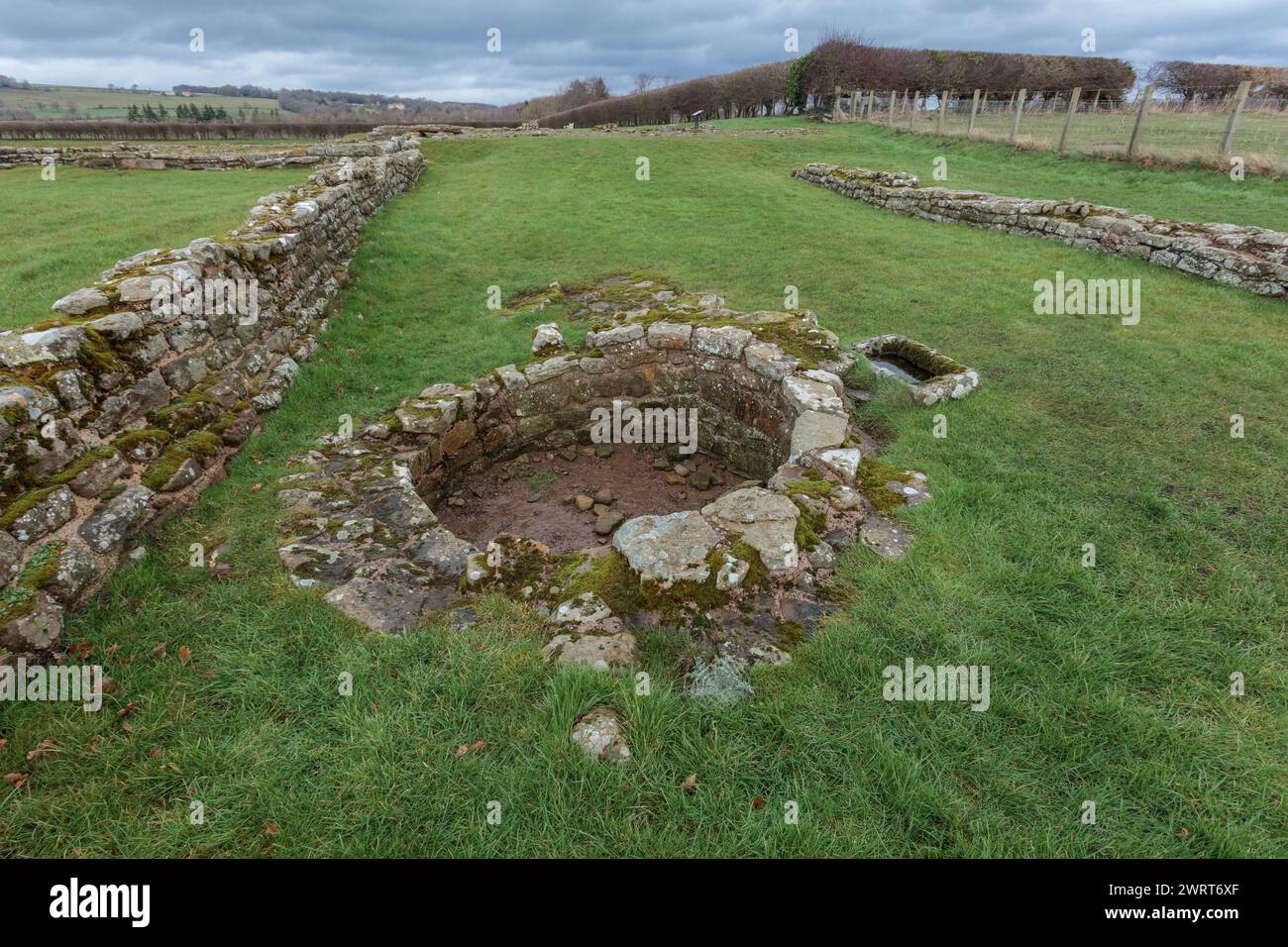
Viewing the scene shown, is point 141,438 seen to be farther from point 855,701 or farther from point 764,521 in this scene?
point 855,701

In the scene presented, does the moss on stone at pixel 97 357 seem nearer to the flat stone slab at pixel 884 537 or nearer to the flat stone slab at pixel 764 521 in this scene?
the flat stone slab at pixel 764 521

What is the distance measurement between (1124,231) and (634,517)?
1169cm

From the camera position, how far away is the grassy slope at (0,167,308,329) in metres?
7.52

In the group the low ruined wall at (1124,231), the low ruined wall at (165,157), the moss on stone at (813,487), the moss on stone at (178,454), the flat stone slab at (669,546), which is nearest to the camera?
the flat stone slab at (669,546)

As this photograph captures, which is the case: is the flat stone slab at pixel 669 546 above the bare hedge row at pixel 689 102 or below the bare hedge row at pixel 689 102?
below

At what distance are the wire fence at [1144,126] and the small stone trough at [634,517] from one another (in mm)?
15850

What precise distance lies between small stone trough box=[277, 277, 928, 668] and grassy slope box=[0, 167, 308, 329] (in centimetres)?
443

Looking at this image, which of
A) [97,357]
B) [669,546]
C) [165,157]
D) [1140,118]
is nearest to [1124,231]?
[1140,118]

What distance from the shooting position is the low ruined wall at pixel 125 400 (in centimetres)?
382

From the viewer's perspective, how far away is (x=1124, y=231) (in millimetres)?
11148

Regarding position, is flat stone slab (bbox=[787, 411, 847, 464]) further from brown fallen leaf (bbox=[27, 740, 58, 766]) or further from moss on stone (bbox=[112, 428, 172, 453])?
moss on stone (bbox=[112, 428, 172, 453])

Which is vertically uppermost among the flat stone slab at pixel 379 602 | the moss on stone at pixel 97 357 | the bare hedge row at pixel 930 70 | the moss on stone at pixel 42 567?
the bare hedge row at pixel 930 70

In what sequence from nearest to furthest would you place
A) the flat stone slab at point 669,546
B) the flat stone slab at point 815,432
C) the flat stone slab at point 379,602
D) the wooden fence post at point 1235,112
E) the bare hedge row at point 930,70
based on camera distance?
the flat stone slab at point 379,602 → the flat stone slab at point 669,546 → the flat stone slab at point 815,432 → the wooden fence post at point 1235,112 → the bare hedge row at point 930,70

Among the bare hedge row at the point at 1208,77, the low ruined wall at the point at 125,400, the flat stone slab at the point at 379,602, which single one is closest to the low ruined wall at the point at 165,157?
the low ruined wall at the point at 125,400
